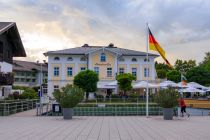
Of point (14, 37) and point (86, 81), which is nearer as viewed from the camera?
point (14, 37)

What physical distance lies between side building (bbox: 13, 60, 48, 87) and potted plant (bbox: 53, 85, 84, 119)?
7976cm

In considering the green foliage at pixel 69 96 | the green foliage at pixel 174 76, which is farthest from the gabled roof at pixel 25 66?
the green foliage at pixel 69 96

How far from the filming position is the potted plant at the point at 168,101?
25.4 meters

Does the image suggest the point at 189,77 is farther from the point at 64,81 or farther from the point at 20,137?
the point at 20,137

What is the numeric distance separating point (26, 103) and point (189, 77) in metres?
60.1

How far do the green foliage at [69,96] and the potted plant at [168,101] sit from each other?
505 cm

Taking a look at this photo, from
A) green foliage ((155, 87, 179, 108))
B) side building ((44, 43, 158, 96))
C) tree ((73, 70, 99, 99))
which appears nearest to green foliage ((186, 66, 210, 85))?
side building ((44, 43, 158, 96))

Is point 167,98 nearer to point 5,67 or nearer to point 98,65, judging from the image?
point 5,67

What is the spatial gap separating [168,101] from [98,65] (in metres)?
49.0

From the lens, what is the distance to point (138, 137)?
1498cm

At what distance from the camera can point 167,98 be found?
25.5 meters

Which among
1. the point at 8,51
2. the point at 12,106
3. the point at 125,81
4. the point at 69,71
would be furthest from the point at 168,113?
the point at 69,71

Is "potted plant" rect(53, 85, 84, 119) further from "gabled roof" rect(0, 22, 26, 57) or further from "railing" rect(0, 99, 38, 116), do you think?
"gabled roof" rect(0, 22, 26, 57)

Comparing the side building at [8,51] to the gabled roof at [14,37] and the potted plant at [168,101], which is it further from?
the potted plant at [168,101]
